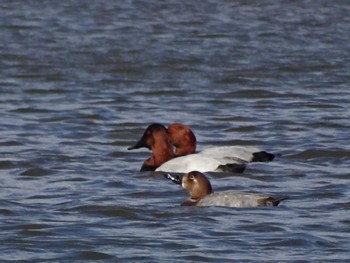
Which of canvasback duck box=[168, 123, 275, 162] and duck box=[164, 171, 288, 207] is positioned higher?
duck box=[164, 171, 288, 207]

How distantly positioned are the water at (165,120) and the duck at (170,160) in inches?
4.5

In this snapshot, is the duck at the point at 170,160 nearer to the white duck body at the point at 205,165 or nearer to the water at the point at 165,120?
the white duck body at the point at 205,165

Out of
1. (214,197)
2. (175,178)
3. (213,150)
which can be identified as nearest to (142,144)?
(213,150)

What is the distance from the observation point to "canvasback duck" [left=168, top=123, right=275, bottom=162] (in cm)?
1189

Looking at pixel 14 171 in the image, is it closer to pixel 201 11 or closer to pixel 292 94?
pixel 292 94

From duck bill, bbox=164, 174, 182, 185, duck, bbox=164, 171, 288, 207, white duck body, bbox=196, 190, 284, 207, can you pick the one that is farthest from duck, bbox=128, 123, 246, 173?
white duck body, bbox=196, 190, 284, 207

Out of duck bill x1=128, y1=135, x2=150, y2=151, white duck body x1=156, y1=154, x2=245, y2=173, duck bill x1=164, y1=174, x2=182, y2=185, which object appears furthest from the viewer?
duck bill x1=128, y1=135, x2=150, y2=151

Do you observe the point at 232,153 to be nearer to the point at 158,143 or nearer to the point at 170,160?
the point at 170,160

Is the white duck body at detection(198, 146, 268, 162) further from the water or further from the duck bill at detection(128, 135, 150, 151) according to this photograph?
the duck bill at detection(128, 135, 150, 151)

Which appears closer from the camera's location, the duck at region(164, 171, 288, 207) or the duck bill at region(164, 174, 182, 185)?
the duck at region(164, 171, 288, 207)

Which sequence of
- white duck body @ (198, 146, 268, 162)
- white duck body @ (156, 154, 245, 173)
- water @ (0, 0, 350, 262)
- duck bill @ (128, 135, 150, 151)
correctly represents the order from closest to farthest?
1. water @ (0, 0, 350, 262)
2. white duck body @ (156, 154, 245, 173)
3. white duck body @ (198, 146, 268, 162)
4. duck bill @ (128, 135, 150, 151)

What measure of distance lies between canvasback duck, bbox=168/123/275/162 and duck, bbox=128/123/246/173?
50 millimetres

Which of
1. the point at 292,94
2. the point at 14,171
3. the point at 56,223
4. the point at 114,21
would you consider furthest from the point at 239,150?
the point at 114,21

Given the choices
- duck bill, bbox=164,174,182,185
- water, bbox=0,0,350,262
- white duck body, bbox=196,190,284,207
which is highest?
white duck body, bbox=196,190,284,207
